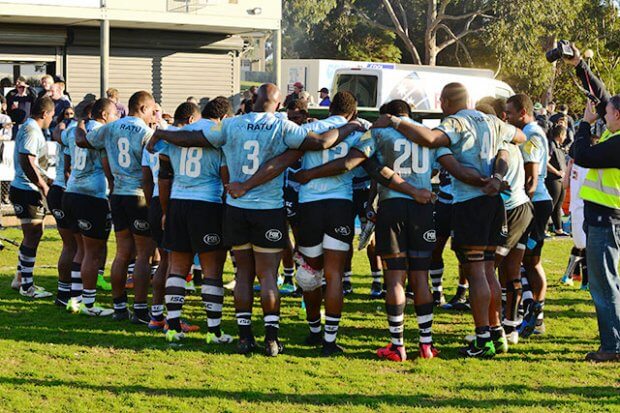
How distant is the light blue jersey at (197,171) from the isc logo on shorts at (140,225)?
919 mm

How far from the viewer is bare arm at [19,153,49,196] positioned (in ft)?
32.4

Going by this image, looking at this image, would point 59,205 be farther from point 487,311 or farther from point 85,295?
point 487,311

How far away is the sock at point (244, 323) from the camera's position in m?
7.92

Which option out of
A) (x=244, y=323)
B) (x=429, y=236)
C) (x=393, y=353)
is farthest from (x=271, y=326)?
(x=429, y=236)

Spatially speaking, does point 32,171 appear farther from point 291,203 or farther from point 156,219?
point 291,203

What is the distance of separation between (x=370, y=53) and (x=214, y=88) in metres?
27.9

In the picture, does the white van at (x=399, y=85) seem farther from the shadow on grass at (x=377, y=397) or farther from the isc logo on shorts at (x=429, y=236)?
the shadow on grass at (x=377, y=397)

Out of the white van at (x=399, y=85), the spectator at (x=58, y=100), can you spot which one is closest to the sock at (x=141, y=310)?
the spectator at (x=58, y=100)

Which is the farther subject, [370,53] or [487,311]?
[370,53]

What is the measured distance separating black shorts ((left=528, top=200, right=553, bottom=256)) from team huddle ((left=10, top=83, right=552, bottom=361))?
0.02m

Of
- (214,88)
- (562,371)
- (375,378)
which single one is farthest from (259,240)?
(214,88)

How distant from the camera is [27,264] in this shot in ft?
33.6

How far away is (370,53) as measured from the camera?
5388 cm

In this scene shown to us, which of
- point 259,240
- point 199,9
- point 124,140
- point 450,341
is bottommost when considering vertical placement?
point 450,341
